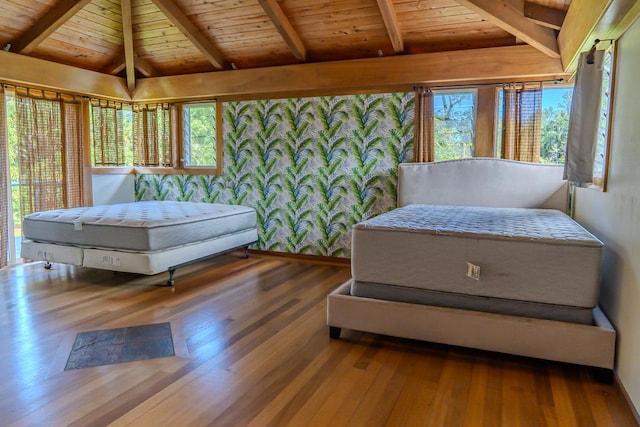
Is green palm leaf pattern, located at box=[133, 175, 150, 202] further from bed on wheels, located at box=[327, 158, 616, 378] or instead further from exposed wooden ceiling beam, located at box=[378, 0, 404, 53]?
bed on wheels, located at box=[327, 158, 616, 378]

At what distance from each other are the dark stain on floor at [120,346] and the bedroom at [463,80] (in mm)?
1111

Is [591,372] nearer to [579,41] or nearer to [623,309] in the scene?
[623,309]

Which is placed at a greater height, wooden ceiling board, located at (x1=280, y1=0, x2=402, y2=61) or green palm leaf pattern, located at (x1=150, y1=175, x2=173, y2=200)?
wooden ceiling board, located at (x1=280, y1=0, x2=402, y2=61)

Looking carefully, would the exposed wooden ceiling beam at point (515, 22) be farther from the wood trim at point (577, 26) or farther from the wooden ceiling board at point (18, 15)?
the wooden ceiling board at point (18, 15)

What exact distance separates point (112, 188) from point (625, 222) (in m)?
5.99

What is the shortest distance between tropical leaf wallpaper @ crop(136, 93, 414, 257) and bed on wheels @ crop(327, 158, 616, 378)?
6.22 ft

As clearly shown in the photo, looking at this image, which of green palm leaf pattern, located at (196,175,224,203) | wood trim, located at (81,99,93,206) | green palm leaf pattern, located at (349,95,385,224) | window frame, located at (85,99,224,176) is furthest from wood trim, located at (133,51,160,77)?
green palm leaf pattern, located at (349,95,385,224)

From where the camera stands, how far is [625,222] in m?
2.31

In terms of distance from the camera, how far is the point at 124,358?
2605 mm

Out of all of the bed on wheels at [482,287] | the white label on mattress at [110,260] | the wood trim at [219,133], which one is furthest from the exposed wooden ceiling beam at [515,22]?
the white label on mattress at [110,260]

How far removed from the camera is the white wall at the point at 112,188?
19.4 feet

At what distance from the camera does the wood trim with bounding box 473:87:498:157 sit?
14.8 ft

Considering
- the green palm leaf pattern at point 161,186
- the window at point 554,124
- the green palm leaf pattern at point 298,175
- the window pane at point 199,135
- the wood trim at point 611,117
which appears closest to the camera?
the wood trim at point 611,117

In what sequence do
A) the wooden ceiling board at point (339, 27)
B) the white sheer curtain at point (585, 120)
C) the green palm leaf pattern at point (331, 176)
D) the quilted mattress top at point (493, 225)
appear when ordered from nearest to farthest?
1. the quilted mattress top at point (493, 225)
2. the white sheer curtain at point (585, 120)
3. the wooden ceiling board at point (339, 27)
4. the green palm leaf pattern at point (331, 176)
